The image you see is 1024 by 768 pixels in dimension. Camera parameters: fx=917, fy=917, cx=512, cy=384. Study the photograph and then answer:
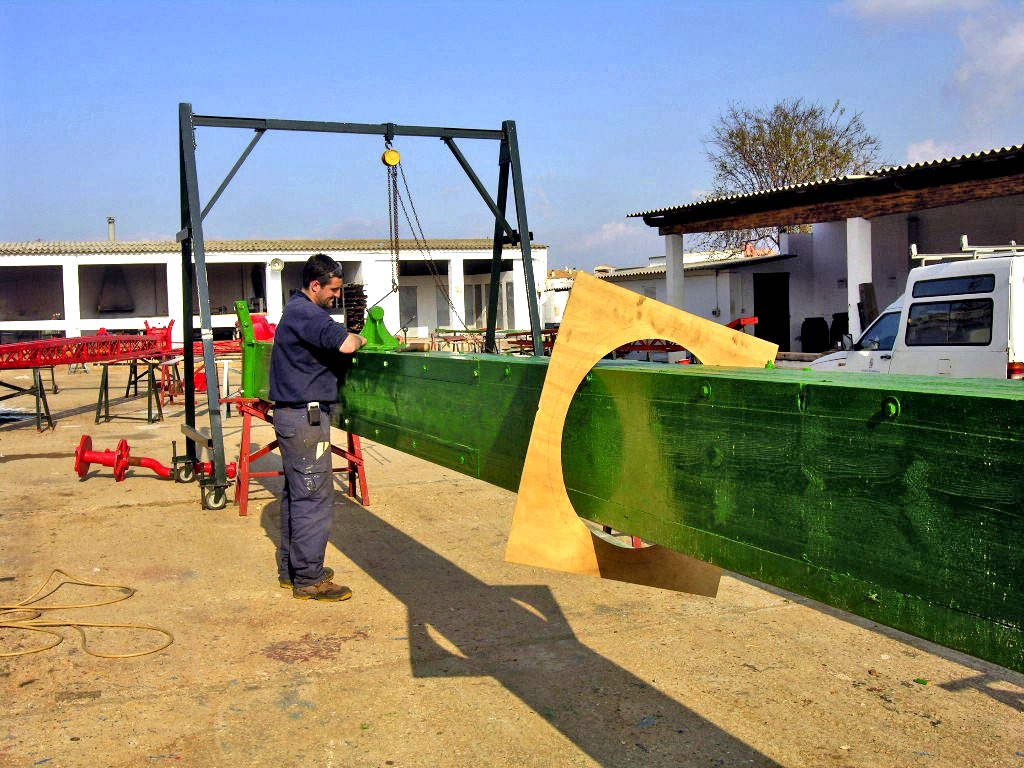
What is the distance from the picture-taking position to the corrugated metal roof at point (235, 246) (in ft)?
111

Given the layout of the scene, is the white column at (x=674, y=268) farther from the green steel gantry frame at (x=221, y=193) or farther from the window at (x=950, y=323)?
the green steel gantry frame at (x=221, y=193)

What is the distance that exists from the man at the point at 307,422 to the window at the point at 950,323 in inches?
250

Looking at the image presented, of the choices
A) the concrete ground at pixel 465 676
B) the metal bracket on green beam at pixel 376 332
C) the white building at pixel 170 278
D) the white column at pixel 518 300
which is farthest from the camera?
the white column at pixel 518 300

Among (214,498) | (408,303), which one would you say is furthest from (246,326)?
(408,303)

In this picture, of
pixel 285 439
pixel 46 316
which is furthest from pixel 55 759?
pixel 46 316

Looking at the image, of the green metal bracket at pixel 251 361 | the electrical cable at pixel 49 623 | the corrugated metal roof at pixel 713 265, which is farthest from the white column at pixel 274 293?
the electrical cable at pixel 49 623

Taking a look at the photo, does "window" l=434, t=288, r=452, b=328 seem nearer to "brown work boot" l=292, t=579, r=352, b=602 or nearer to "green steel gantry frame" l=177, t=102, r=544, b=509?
"green steel gantry frame" l=177, t=102, r=544, b=509

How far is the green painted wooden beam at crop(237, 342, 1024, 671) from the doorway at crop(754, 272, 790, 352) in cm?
2336

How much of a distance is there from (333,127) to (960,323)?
613 cm

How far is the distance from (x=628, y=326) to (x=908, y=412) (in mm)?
964

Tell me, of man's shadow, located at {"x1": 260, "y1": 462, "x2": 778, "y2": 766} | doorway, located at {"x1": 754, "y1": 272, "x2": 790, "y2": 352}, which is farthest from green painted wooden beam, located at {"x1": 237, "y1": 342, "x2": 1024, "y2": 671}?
doorway, located at {"x1": 754, "y1": 272, "x2": 790, "y2": 352}

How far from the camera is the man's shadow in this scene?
133 inches

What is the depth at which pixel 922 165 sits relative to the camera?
47.3 ft

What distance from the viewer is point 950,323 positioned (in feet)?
29.3
